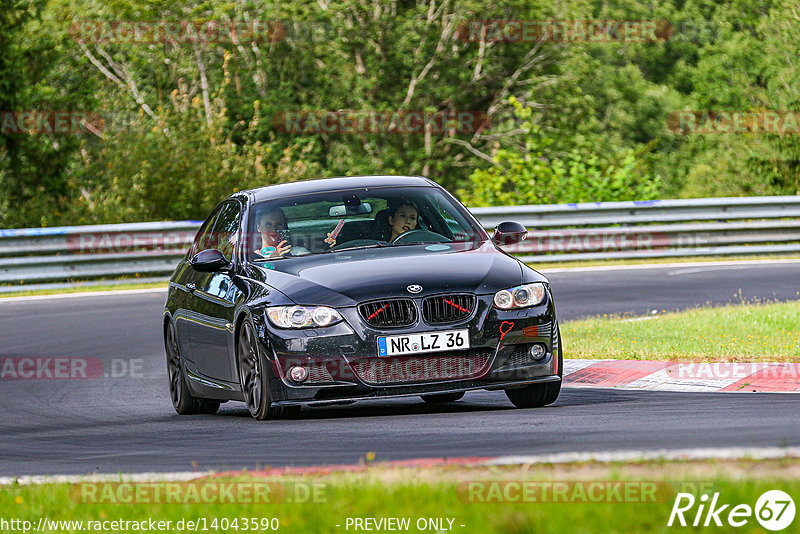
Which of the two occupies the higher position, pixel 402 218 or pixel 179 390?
pixel 402 218

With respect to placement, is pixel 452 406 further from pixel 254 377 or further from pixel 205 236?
pixel 205 236

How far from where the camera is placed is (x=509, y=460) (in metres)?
6.19

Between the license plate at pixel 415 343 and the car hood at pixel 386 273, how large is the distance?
0.83 feet

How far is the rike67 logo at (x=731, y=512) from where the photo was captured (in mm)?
4586

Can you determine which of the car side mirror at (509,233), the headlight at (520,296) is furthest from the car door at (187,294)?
the headlight at (520,296)

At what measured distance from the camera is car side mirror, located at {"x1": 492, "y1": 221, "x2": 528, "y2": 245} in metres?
9.88

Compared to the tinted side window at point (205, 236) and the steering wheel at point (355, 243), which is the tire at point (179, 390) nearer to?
the tinted side window at point (205, 236)

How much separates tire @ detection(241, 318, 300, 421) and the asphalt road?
109 millimetres

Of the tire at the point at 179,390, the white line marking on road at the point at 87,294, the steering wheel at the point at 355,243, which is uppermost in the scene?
the steering wheel at the point at 355,243

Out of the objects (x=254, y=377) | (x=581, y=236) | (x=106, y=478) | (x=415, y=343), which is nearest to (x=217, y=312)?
(x=254, y=377)

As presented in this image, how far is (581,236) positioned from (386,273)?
14.1 metres

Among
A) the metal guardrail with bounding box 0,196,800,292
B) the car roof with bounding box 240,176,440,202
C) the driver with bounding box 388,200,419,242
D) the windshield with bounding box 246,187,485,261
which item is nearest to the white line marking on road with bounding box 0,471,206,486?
the windshield with bounding box 246,187,485,261

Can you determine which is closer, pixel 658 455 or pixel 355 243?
pixel 658 455

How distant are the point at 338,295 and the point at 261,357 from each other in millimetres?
625
